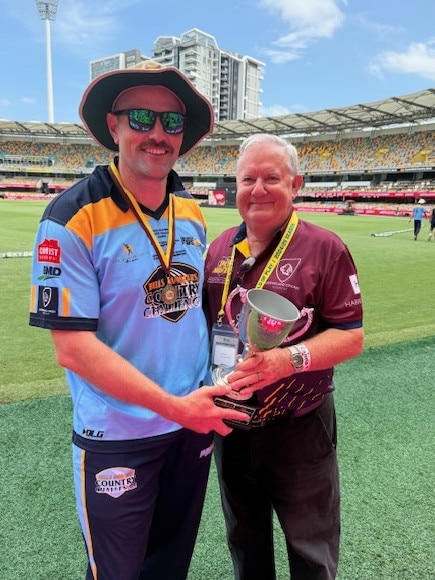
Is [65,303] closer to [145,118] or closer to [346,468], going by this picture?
[145,118]

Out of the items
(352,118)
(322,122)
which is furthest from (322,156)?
(352,118)

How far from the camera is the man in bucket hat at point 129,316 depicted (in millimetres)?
1329

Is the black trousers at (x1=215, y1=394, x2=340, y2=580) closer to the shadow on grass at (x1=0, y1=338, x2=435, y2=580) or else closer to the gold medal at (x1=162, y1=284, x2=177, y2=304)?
the shadow on grass at (x1=0, y1=338, x2=435, y2=580)

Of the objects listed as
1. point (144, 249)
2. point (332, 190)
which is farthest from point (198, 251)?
point (332, 190)

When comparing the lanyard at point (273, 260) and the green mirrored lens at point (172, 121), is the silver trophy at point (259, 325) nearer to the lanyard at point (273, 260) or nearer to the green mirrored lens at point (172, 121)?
the lanyard at point (273, 260)

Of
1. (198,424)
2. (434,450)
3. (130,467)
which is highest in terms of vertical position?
(198,424)

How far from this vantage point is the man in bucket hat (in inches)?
52.3

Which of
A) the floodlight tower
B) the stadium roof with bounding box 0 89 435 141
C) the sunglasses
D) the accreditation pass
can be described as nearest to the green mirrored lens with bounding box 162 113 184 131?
the sunglasses

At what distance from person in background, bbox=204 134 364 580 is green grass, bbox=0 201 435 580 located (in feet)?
1.62

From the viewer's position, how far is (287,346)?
66.1 inches

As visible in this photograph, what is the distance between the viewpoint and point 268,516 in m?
2.02

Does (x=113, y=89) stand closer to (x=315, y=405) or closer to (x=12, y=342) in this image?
(x=315, y=405)

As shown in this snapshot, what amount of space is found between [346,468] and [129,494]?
1.91m

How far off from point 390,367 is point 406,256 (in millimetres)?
9749
